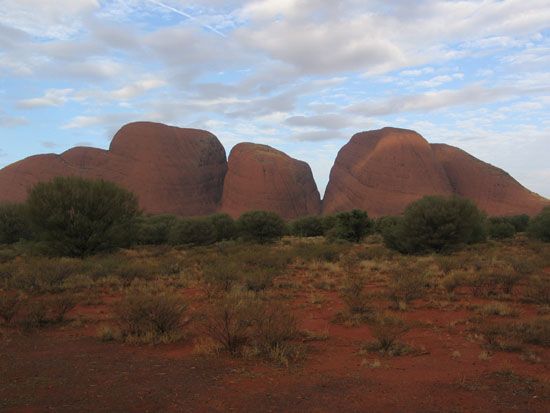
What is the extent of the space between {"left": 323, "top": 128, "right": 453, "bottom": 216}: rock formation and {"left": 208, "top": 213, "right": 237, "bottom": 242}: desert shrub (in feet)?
105

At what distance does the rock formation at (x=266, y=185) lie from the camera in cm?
6419

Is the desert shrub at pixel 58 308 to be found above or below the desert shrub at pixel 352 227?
below

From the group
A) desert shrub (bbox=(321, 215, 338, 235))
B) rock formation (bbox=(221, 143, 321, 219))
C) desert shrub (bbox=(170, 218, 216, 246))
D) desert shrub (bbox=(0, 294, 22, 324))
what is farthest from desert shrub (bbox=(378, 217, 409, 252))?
rock formation (bbox=(221, 143, 321, 219))

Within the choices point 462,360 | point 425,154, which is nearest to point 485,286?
point 462,360

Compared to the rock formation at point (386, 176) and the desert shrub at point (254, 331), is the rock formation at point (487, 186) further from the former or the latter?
the desert shrub at point (254, 331)

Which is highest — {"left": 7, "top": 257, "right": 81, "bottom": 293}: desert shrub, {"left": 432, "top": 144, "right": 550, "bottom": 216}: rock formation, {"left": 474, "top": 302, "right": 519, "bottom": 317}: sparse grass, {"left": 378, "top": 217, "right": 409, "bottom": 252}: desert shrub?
{"left": 432, "top": 144, "right": 550, "bottom": 216}: rock formation

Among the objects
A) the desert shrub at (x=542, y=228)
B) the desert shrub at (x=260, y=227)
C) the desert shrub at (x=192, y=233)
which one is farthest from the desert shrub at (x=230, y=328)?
the desert shrub at (x=542, y=228)

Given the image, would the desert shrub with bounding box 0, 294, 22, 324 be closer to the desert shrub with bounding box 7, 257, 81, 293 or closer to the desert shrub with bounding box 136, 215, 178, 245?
the desert shrub with bounding box 7, 257, 81, 293

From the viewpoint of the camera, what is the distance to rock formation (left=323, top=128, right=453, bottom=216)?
65250 mm

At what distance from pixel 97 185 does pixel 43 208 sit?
2501 mm

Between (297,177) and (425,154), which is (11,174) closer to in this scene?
(297,177)

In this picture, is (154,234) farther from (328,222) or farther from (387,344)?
(387,344)

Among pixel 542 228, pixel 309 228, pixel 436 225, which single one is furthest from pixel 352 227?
pixel 542 228

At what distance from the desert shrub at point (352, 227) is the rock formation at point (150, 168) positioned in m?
31.6
